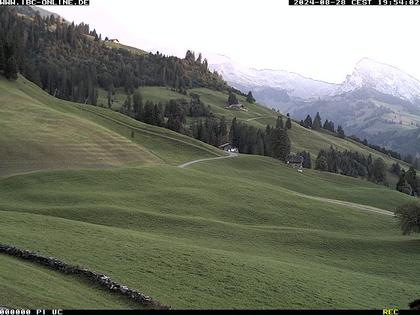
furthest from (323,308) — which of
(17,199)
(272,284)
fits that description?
(17,199)

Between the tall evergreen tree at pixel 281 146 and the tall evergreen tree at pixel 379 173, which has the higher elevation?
the tall evergreen tree at pixel 281 146

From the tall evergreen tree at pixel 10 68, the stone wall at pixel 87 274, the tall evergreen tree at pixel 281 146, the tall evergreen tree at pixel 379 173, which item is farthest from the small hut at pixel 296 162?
the stone wall at pixel 87 274

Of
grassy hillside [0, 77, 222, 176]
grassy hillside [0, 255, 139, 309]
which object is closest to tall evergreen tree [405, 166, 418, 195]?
grassy hillside [0, 77, 222, 176]

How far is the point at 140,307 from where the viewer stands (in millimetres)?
25609

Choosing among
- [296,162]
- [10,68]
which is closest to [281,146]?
[296,162]

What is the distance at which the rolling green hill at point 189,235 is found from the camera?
3184cm

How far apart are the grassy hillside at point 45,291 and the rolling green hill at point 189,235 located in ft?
0.54

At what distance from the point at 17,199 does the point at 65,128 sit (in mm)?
41279

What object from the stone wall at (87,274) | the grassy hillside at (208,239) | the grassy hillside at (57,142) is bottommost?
the grassy hillside at (208,239)

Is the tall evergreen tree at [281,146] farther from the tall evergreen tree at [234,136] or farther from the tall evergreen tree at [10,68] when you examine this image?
the tall evergreen tree at [10,68]

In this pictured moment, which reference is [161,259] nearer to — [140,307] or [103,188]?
[140,307]

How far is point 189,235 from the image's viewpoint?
5003 centimetres

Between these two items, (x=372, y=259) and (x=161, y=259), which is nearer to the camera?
(x=161, y=259)

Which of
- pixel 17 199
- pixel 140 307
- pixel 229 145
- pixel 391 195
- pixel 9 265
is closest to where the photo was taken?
pixel 140 307
